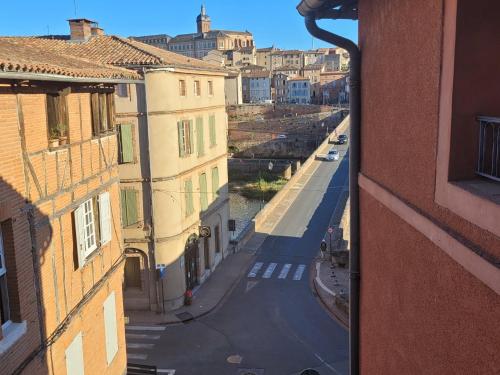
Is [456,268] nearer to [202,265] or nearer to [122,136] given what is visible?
[122,136]

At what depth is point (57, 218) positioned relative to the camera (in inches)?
380

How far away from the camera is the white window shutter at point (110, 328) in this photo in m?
12.3

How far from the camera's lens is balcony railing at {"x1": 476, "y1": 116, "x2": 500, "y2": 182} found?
11.7 ft

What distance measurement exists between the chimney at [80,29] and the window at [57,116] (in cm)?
1453

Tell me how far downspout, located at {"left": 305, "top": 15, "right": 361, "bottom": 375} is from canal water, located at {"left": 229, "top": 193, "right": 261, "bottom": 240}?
1236 inches

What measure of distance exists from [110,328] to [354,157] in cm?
843

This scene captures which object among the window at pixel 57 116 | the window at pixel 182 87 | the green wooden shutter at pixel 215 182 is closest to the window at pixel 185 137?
the window at pixel 182 87

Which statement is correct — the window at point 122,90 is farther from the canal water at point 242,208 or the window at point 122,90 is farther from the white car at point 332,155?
the white car at point 332,155

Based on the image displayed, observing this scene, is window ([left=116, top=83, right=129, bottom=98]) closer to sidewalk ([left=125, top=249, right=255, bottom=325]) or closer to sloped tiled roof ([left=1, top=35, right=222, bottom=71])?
sloped tiled roof ([left=1, top=35, right=222, bottom=71])

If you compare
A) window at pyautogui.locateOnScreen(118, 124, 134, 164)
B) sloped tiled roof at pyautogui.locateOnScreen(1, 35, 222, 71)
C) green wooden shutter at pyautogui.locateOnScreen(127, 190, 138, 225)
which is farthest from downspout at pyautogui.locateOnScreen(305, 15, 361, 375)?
green wooden shutter at pyautogui.locateOnScreen(127, 190, 138, 225)

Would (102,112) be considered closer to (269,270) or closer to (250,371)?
(250,371)

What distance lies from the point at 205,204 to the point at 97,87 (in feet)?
46.0

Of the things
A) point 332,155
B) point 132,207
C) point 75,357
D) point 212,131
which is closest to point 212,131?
point 212,131

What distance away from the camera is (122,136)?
19.9 meters
